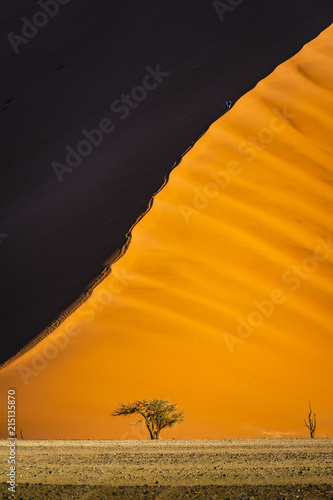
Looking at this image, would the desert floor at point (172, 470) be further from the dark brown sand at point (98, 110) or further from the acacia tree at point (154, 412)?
the dark brown sand at point (98, 110)

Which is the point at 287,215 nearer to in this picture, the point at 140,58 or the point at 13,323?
the point at 13,323

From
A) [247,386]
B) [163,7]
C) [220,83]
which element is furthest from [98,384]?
[163,7]

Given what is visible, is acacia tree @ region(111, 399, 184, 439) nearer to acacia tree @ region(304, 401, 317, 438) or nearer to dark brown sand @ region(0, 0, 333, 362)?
acacia tree @ region(304, 401, 317, 438)

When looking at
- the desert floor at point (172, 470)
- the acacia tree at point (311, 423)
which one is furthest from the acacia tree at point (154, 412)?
the acacia tree at point (311, 423)

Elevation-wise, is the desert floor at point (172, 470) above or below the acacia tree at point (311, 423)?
below

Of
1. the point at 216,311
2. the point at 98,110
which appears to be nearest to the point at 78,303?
the point at 216,311

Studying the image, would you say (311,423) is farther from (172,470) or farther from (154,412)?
(172,470)
